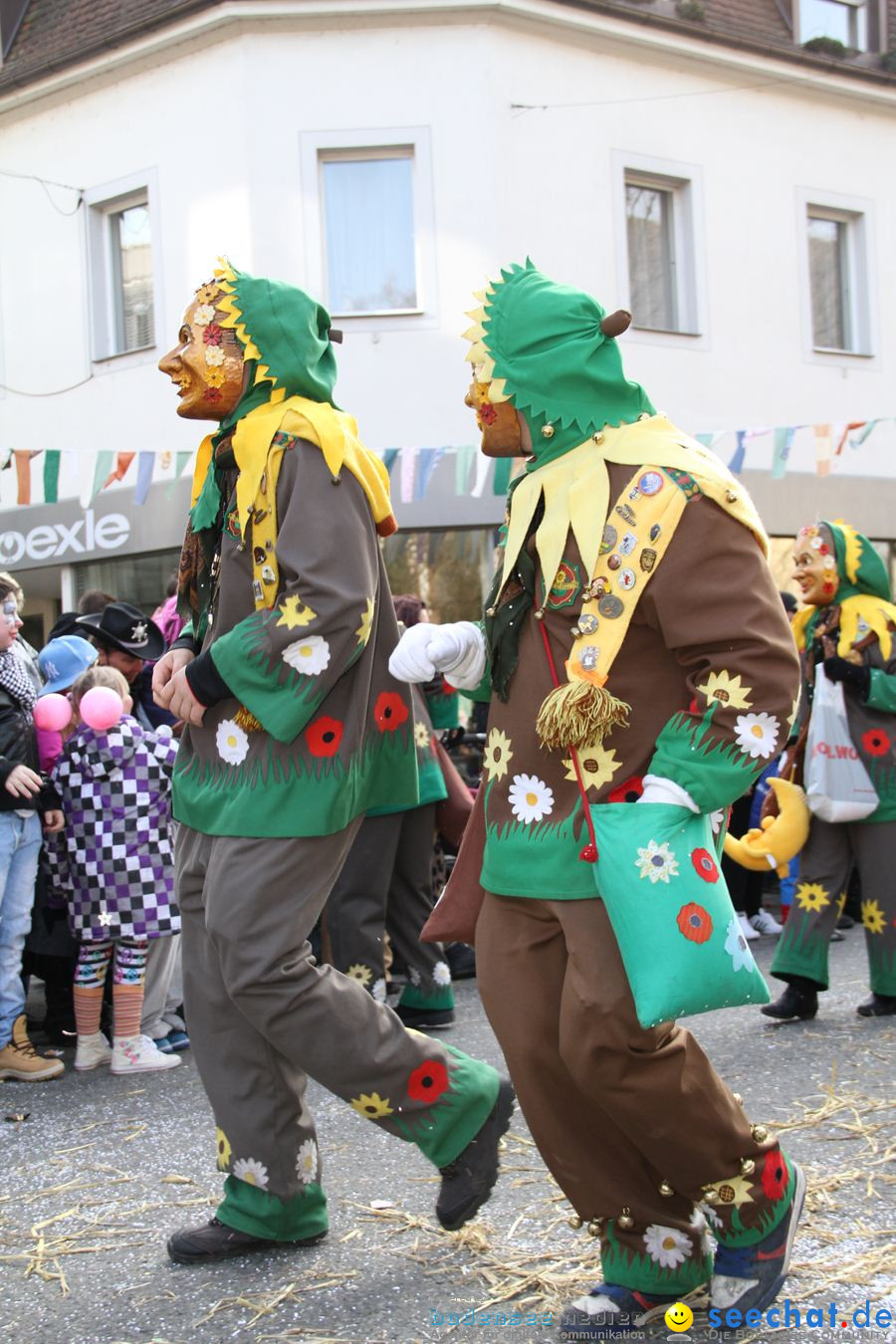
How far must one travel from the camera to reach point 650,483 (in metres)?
2.70

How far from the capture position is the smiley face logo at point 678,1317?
2.74 m

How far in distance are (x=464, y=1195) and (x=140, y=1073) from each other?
95.7 inches

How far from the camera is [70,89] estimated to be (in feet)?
44.9

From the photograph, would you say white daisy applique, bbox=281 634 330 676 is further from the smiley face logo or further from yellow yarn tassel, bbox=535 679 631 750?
the smiley face logo

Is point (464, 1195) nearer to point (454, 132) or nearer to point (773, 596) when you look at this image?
point (773, 596)

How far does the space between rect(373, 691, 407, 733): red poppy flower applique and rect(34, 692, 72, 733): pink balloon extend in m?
2.45

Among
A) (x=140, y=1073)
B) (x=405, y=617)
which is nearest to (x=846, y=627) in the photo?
(x=405, y=617)

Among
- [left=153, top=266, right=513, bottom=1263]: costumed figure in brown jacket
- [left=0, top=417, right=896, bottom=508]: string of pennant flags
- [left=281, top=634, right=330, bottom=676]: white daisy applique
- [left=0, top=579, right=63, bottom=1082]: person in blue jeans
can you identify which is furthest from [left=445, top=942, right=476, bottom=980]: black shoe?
[left=281, top=634, right=330, bottom=676]: white daisy applique

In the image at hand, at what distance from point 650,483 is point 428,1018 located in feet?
11.6

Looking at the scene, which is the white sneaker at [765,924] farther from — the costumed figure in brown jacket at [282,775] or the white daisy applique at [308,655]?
the white daisy applique at [308,655]

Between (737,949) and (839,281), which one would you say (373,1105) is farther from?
(839,281)

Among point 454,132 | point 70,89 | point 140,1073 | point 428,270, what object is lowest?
point 140,1073

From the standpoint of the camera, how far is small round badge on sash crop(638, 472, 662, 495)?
8.80 feet

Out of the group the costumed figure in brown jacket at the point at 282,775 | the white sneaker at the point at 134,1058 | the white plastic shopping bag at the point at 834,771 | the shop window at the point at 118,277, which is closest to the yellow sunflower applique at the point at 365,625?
the costumed figure in brown jacket at the point at 282,775
